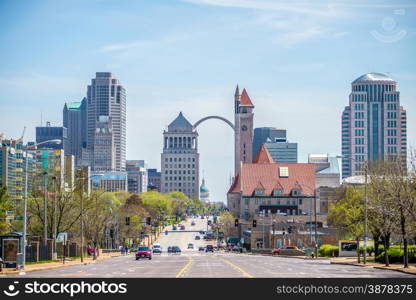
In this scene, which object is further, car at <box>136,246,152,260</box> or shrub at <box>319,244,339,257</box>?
shrub at <box>319,244,339,257</box>

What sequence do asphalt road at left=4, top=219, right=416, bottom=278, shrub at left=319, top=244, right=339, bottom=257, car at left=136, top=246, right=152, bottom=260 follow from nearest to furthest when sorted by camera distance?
asphalt road at left=4, top=219, right=416, bottom=278, car at left=136, top=246, right=152, bottom=260, shrub at left=319, top=244, right=339, bottom=257

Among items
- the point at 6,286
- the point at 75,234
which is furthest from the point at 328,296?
the point at 75,234

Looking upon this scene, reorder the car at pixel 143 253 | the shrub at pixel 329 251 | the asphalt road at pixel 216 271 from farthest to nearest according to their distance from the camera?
the shrub at pixel 329 251, the car at pixel 143 253, the asphalt road at pixel 216 271

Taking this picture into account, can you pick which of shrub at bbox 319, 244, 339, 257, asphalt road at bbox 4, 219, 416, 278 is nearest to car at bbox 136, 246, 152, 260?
asphalt road at bbox 4, 219, 416, 278

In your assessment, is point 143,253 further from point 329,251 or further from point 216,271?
point 216,271

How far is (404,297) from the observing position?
35750 mm

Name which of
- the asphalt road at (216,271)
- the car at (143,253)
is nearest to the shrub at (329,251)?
the car at (143,253)

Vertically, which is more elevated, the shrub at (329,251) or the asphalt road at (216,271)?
the asphalt road at (216,271)

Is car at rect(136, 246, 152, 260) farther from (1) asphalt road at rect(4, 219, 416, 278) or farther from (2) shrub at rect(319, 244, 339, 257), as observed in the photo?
(2) shrub at rect(319, 244, 339, 257)

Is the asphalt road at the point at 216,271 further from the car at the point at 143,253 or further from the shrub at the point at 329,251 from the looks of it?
the shrub at the point at 329,251

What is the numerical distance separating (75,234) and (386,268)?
211 ft

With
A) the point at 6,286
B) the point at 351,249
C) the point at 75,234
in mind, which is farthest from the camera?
the point at 75,234

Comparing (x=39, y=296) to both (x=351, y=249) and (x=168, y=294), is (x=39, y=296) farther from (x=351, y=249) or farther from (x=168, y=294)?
(x=351, y=249)

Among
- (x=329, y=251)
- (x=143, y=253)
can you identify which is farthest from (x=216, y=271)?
(x=329, y=251)
